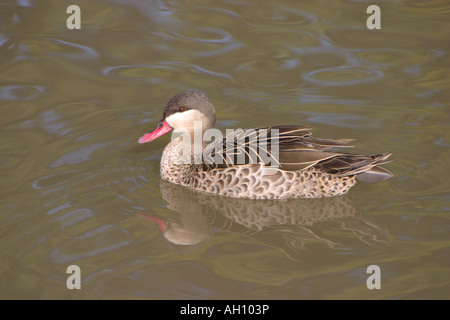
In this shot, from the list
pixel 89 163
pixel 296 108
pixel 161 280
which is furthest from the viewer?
pixel 296 108

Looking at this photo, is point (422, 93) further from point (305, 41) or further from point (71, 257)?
point (71, 257)

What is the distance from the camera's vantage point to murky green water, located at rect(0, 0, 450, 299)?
5484mm

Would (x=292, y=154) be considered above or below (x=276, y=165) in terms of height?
above

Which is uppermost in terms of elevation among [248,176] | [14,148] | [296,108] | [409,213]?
[296,108]

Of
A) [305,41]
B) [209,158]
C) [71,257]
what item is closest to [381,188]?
[209,158]

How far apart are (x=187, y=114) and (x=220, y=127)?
3.94 ft

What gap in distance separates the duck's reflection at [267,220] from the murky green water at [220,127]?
0.06 ft

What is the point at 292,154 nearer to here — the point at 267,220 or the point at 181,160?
the point at 267,220

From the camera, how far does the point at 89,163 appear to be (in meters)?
7.19

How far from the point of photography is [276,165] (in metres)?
6.44

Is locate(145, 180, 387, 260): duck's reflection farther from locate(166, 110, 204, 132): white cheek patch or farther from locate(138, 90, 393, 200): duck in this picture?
locate(166, 110, 204, 132): white cheek patch

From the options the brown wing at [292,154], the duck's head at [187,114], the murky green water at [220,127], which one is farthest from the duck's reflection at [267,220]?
the duck's head at [187,114]

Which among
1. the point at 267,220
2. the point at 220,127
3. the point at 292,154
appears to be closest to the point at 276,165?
the point at 292,154

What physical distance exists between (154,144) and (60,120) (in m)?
1.39
